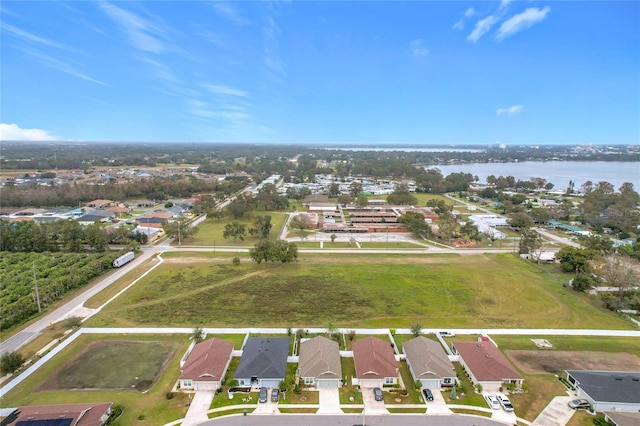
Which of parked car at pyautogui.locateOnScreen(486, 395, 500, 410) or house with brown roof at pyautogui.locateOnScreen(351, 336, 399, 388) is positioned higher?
house with brown roof at pyautogui.locateOnScreen(351, 336, 399, 388)

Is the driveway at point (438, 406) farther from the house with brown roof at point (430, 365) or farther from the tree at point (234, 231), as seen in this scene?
the tree at point (234, 231)

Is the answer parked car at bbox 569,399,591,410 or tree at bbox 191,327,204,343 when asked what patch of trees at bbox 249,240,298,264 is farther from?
parked car at bbox 569,399,591,410

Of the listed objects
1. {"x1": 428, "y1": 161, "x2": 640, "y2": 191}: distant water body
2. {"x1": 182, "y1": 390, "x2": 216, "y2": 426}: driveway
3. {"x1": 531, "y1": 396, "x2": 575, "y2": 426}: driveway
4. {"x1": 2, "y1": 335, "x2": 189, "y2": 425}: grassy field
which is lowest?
{"x1": 531, "y1": 396, "x2": 575, "y2": 426}: driveway

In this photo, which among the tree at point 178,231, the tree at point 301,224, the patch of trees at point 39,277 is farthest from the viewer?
the tree at point 301,224

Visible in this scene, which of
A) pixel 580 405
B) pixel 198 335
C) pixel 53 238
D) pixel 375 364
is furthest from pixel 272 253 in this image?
pixel 53 238

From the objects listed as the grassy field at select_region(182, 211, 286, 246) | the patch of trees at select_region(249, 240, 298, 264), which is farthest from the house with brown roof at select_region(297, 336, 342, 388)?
the grassy field at select_region(182, 211, 286, 246)

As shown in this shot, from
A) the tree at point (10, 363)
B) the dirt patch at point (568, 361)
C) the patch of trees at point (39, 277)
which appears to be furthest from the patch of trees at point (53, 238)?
the dirt patch at point (568, 361)
